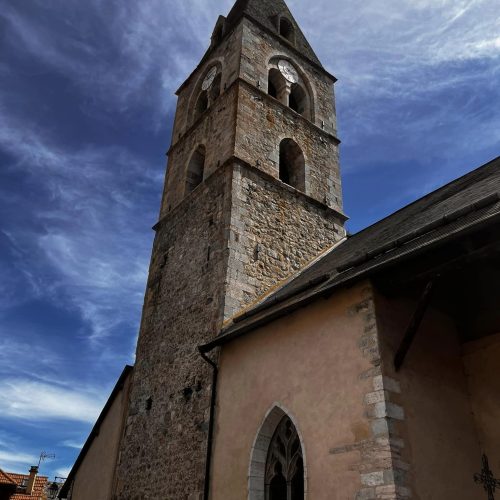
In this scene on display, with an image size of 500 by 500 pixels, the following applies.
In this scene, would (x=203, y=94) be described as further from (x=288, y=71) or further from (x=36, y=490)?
(x=36, y=490)

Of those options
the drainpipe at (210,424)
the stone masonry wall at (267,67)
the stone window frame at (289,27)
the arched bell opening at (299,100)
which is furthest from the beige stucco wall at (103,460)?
the stone window frame at (289,27)

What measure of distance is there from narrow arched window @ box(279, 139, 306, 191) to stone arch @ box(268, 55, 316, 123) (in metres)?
1.32

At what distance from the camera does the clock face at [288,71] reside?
Answer: 45.3ft

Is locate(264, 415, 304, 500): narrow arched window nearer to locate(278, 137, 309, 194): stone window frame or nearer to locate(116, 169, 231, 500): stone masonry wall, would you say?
locate(116, 169, 231, 500): stone masonry wall

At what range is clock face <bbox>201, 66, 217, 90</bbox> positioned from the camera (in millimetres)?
14331

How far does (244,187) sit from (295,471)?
5892mm

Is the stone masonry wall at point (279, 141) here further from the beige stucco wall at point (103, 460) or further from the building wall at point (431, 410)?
the building wall at point (431, 410)

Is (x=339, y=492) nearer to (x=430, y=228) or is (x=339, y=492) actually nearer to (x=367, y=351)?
(x=367, y=351)

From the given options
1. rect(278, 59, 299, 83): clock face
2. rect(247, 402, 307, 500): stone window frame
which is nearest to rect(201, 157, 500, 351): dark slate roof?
rect(247, 402, 307, 500): stone window frame

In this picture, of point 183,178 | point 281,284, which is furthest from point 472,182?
point 183,178

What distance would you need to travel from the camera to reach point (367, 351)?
5469 millimetres

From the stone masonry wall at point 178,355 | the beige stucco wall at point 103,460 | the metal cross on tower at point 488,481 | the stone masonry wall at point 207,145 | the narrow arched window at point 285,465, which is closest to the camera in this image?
the metal cross on tower at point 488,481

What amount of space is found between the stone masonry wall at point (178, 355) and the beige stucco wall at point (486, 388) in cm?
380

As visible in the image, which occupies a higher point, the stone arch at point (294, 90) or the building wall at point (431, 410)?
the stone arch at point (294, 90)
